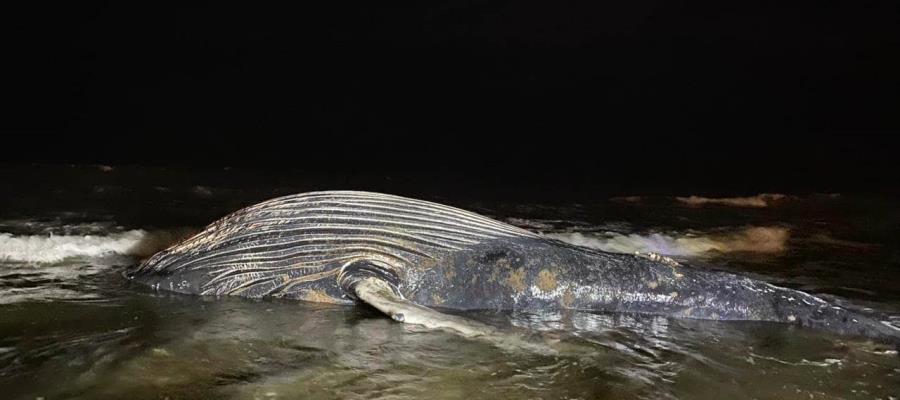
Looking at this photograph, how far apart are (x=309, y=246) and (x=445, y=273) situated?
51.6 inches

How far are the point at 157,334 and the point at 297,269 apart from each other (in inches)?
62.5

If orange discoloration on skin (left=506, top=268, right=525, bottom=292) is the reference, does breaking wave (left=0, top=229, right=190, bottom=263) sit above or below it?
above

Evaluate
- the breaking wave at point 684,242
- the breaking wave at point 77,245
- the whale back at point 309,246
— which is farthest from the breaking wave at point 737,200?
the breaking wave at point 77,245

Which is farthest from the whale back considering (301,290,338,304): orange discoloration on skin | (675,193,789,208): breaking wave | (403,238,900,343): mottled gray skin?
(675,193,789,208): breaking wave

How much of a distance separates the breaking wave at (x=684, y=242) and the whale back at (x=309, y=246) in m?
4.36

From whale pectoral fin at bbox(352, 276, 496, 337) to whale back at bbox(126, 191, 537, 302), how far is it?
11.4 inches

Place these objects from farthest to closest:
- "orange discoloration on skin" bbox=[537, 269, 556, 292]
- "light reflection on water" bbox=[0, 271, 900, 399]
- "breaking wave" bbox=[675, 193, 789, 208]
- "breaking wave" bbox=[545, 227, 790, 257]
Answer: "breaking wave" bbox=[675, 193, 789, 208], "breaking wave" bbox=[545, 227, 790, 257], "orange discoloration on skin" bbox=[537, 269, 556, 292], "light reflection on water" bbox=[0, 271, 900, 399]

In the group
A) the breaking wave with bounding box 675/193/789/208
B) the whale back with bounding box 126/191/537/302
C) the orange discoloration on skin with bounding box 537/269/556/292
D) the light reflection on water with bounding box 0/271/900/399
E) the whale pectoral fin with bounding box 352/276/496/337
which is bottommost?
the light reflection on water with bounding box 0/271/900/399

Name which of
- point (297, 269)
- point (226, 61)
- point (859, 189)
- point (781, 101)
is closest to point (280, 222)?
point (297, 269)

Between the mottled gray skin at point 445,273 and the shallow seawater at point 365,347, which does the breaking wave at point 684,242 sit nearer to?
the shallow seawater at point 365,347

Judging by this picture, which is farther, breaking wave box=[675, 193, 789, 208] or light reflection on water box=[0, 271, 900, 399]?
breaking wave box=[675, 193, 789, 208]

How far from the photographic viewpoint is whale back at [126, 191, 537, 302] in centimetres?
684

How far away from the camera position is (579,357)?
5.27m

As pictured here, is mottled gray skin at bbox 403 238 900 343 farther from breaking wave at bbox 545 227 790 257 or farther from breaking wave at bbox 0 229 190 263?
breaking wave at bbox 0 229 190 263
